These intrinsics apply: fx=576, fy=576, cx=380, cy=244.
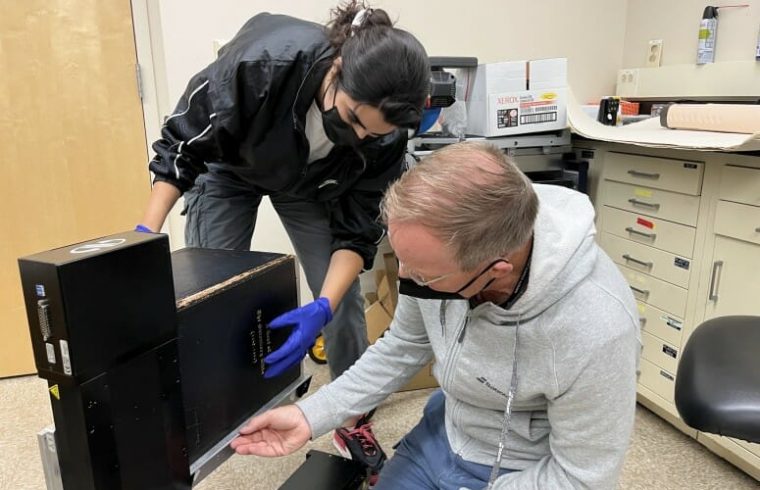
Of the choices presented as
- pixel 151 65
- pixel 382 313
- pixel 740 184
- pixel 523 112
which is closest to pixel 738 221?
pixel 740 184

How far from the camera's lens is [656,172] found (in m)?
1.77

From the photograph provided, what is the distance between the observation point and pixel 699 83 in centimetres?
217

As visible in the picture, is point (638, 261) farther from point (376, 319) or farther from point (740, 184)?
point (376, 319)

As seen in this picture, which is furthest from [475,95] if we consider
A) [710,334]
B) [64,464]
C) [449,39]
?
[64,464]

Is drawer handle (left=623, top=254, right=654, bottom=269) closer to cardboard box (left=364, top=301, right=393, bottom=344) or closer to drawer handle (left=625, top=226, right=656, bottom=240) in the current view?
drawer handle (left=625, top=226, right=656, bottom=240)

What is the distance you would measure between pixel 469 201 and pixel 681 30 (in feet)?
6.84

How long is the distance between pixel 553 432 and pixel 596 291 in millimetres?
223

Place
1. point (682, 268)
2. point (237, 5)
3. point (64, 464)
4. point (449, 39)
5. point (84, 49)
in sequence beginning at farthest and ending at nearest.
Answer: point (449, 39)
point (237, 5)
point (84, 49)
point (682, 268)
point (64, 464)

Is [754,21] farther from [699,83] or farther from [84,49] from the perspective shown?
[84,49]

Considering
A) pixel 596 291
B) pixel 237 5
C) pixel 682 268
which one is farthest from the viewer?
pixel 237 5

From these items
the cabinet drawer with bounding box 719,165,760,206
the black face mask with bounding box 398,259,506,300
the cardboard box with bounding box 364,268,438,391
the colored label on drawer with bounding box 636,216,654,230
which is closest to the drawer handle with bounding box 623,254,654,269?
the colored label on drawer with bounding box 636,216,654,230

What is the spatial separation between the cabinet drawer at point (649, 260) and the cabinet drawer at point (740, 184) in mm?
242

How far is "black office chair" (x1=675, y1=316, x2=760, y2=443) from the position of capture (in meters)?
0.72

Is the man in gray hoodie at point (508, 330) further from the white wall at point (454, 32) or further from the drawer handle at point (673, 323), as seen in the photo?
the white wall at point (454, 32)
